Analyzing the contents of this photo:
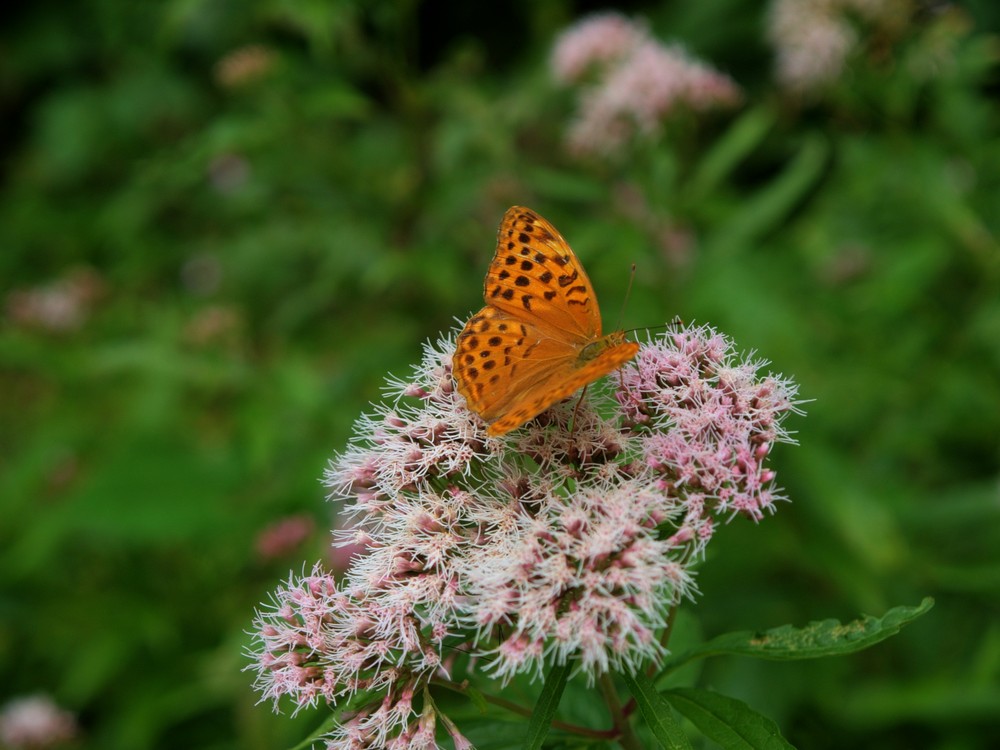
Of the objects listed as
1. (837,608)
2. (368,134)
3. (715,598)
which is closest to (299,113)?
(368,134)

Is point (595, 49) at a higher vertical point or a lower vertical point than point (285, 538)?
higher

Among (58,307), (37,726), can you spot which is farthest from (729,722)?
(58,307)

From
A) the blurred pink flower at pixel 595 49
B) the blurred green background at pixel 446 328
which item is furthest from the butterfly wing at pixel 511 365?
the blurred pink flower at pixel 595 49

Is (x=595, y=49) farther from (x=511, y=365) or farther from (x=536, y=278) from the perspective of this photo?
(x=511, y=365)

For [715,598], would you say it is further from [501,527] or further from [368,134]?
[368,134]

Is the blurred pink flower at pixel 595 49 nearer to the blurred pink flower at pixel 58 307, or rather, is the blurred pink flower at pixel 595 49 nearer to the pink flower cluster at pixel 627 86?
the pink flower cluster at pixel 627 86
